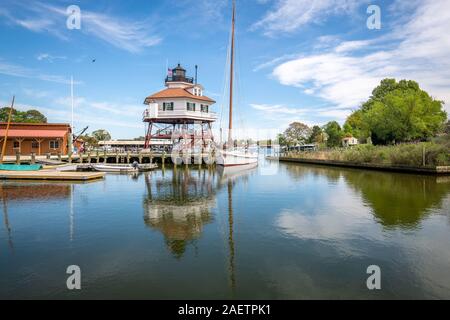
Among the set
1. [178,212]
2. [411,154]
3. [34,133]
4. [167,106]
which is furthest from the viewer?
[167,106]

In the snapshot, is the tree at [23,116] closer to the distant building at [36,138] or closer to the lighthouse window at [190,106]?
the distant building at [36,138]

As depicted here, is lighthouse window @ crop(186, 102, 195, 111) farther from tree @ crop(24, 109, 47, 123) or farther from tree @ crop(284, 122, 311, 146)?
tree @ crop(284, 122, 311, 146)

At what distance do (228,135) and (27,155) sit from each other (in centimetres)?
3280

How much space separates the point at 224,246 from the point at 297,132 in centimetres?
14451

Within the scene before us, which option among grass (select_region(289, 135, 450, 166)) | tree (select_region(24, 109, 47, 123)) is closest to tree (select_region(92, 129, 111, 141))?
tree (select_region(24, 109, 47, 123))

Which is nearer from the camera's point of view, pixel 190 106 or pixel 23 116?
pixel 190 106

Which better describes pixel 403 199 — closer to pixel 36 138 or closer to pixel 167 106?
pixel 167 106

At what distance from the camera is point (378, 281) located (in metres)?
8.15

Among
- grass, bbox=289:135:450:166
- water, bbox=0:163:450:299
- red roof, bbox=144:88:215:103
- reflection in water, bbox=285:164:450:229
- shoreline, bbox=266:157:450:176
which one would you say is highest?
red roof, bbox=144:88:215:103

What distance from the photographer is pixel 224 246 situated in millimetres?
10883

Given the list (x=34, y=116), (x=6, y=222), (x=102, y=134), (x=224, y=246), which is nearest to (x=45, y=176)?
(x=6, y=222)

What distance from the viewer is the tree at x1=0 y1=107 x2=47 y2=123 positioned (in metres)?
81.8

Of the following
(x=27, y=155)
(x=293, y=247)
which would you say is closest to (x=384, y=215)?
(x=293, y=247)

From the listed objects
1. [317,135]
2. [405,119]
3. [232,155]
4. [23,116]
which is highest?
[23,116]
